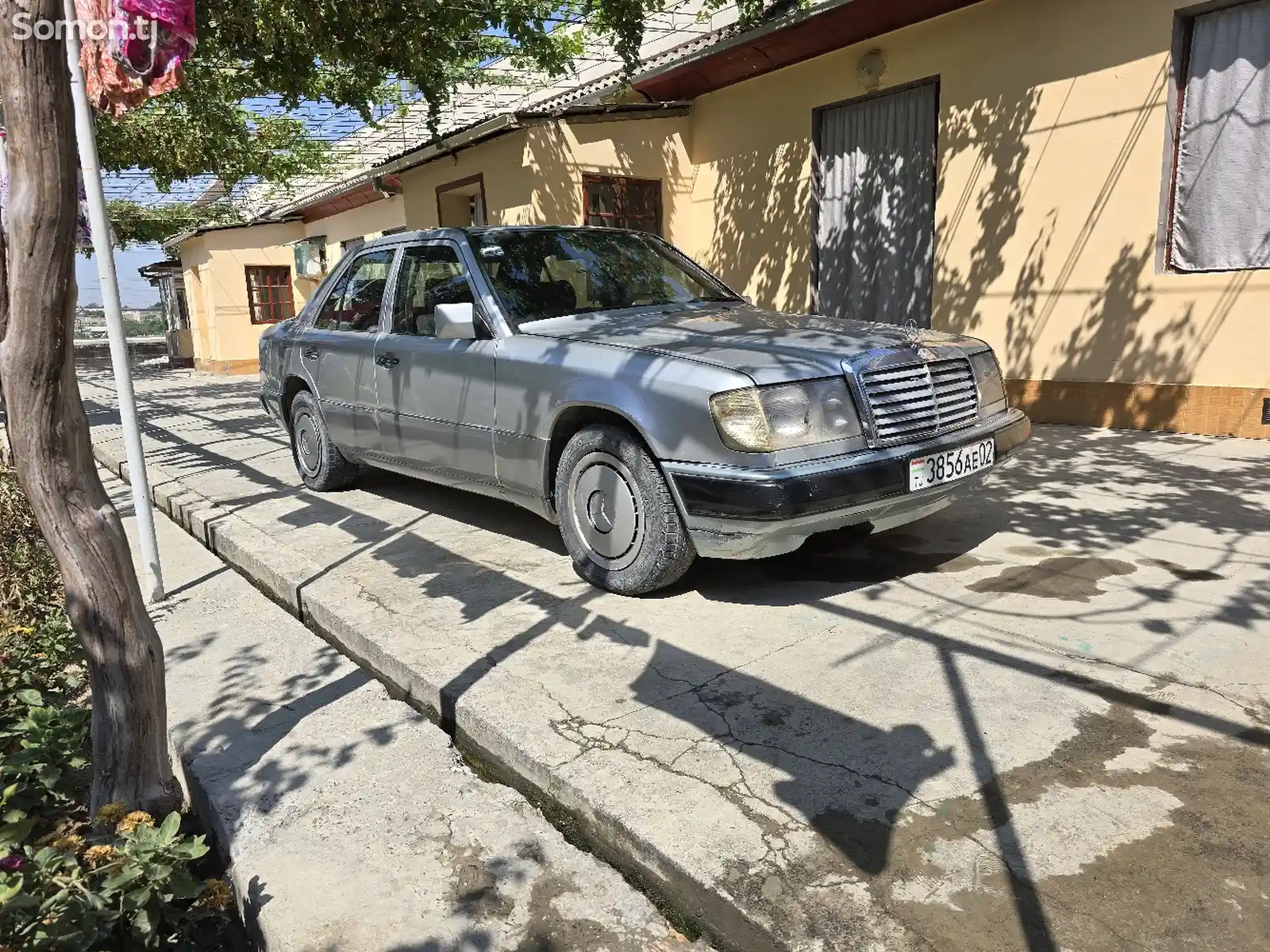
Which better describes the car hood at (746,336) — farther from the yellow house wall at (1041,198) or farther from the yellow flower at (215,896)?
the yellow house wall at (1041,198)

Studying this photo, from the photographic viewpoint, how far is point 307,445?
246 inches

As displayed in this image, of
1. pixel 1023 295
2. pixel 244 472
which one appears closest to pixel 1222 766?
pixel 1023 295

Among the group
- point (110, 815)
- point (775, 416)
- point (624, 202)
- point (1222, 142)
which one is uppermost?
point (624, 202)

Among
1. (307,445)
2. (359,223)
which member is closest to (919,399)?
(307,445)

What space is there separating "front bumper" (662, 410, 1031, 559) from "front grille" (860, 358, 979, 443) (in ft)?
0.29

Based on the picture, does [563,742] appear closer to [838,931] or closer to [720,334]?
[838,931]

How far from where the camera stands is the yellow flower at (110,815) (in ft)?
7.33

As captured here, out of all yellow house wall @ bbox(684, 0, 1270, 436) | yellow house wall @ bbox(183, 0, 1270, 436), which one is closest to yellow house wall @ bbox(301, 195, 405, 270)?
yellow house wall @ bbox(183, 0, 1270, 436)

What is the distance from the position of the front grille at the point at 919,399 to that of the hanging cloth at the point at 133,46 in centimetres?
291

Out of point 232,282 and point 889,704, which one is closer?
point 889,704

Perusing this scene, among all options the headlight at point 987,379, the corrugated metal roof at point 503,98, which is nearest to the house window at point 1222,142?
the headlight at point 987,379

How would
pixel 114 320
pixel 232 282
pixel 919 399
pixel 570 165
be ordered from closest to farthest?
pixel 919 399, pixel 114 320, pixel 570 165, pixel 232 282

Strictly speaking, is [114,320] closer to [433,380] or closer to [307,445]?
[433,380]

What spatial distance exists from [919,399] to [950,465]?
0.30 metres
